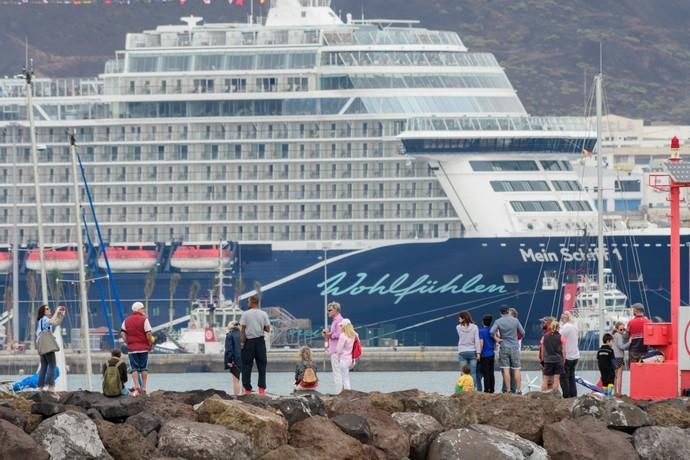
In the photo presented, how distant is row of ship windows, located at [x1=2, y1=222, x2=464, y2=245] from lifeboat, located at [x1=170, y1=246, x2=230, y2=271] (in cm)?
39

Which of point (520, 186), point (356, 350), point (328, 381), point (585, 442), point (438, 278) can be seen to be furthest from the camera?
point (438, 278)

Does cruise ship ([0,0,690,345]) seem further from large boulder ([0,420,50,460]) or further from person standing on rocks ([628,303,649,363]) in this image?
large boulder ([0,420,50,460])

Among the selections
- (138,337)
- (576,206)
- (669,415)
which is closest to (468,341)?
(669,415)

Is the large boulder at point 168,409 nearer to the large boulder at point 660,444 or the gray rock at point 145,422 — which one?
the gray rock at point 145,422

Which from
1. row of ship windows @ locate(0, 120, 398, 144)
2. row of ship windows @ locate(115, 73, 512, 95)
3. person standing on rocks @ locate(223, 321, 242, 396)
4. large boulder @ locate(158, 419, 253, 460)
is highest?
row of ship windows @ locate(115, 73, 512, 95)

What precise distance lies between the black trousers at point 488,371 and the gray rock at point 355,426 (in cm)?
366

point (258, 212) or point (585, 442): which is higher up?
point (258, 212)

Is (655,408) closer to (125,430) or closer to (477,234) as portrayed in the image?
(125,430)

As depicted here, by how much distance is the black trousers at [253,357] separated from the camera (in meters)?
21.4

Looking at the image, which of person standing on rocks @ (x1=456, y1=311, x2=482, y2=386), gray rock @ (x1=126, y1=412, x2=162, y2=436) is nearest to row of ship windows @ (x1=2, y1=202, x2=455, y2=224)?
person standing on rocks @ (x1=456, y1=311, x2=482, y2=386)

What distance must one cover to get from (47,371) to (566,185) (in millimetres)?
36903

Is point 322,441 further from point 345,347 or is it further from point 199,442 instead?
point 345,347

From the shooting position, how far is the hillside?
160 meters

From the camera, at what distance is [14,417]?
17.6 metres
